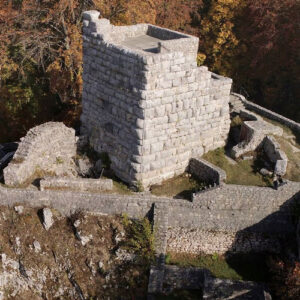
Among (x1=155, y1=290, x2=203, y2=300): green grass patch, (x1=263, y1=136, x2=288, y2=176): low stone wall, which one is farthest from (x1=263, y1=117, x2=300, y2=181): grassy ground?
(x1=155, y1=290, x2=203, y2=300): green grass patch

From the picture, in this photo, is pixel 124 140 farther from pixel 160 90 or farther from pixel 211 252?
pixel 211 252

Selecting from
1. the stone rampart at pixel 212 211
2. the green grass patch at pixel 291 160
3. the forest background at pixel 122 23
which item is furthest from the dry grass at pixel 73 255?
the forest background at pixel 122 23

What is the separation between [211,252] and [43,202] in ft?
22.0

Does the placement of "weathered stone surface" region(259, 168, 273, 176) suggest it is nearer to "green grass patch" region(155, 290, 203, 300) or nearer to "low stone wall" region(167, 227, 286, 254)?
"low stone wall" region(167, 227, 286, 254)

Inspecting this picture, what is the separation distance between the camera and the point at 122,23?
944 inches

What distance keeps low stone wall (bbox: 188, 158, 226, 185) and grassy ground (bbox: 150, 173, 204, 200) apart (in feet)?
1.00

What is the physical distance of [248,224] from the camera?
1535 centimetres

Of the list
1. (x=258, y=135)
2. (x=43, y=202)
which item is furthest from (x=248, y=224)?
(x=43, y=202)

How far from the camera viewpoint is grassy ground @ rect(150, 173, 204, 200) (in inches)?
604

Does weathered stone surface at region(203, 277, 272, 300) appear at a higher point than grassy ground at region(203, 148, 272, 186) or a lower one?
lower

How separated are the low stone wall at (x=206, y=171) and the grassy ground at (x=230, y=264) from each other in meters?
2.94

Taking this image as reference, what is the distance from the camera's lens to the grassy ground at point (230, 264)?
14.6 meters

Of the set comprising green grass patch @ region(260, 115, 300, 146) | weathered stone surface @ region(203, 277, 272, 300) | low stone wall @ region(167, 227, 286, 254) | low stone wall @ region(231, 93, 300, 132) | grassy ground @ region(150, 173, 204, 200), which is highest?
low stone wall @ region(231, 93, 300, 132)

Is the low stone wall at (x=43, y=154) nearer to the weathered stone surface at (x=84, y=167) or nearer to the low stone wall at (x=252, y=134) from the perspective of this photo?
the weathered stone surface at (x=84, y=167)
